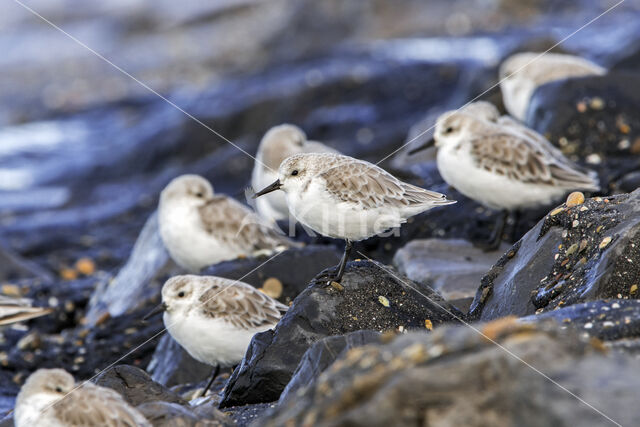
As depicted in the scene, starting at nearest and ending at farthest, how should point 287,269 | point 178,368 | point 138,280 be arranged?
point 178,368
point 287,269
point 138,280

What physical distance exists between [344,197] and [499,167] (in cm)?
307

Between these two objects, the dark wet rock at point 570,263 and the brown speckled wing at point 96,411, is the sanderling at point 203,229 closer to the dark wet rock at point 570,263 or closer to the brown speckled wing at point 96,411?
the dark wet rock at point 570,263

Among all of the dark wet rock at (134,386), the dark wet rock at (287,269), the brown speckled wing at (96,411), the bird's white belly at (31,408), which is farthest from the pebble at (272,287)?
the brown speckled wing at (96,411)

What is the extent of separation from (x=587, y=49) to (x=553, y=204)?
408 inches

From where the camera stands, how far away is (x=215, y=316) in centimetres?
718

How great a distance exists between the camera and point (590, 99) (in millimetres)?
12039

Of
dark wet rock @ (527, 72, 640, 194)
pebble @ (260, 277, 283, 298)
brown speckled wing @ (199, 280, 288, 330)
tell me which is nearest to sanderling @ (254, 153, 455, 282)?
brown speckled wing @ (199, 280, 288, 330)

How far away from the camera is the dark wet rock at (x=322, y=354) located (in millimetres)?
4773

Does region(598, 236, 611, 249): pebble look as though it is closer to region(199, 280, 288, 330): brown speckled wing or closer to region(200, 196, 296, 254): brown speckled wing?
region(199, 280, 288, 330): brown speckled wing

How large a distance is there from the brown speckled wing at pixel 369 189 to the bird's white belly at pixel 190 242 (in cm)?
315

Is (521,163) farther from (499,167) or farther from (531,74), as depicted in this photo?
(531,74)

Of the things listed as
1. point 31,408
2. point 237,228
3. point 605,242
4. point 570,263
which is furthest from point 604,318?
point 237,228

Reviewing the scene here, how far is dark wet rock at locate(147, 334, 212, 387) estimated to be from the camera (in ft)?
26.6

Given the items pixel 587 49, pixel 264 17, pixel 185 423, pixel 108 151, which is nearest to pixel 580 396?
pixel 185 423
